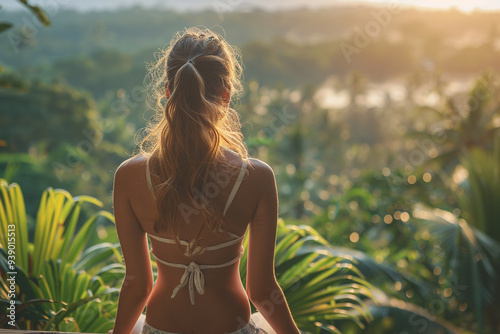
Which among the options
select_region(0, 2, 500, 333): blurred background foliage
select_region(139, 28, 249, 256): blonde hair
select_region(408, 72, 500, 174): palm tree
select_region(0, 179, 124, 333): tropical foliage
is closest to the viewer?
select_region(139, 28, 249, 256): blonde hair

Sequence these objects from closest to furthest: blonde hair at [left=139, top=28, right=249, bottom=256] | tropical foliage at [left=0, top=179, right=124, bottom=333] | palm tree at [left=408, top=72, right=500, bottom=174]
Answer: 1. blonde hair at [left=139, top=28, right=249, bottom=256]
2. tropical foliage at [left=0, top=179, right=124, bottom=333]
3. palm tree at [left=408, top=72, right=500, bottom=174]

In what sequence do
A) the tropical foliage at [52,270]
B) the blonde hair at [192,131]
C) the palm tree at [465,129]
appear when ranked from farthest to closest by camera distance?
the palm tree at [465,129] → the tropical foliage at [52,270] → the blonde hair at [192,131]

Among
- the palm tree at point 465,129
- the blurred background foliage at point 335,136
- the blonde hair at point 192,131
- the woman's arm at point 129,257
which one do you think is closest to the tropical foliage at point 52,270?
the blurred background foliage at point 335,136

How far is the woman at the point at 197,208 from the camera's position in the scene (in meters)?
0.98

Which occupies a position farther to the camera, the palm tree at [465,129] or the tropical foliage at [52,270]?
the palm tree at [465,129]

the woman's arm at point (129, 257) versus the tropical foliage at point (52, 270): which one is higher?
the woman's arm at point (129, 257)

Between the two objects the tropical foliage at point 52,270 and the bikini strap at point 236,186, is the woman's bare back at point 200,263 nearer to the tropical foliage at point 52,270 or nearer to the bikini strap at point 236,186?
the bikini strap at point 236,186

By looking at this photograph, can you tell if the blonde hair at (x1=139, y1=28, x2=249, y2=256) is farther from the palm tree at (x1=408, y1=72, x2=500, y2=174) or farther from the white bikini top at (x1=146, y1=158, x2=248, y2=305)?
the palm tree at (x1=408, y1=72, x2=500, y2=174)

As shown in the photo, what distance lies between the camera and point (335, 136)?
25.1 meters

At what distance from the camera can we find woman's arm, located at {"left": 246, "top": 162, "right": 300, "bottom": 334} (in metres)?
1.00

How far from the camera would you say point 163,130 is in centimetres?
102

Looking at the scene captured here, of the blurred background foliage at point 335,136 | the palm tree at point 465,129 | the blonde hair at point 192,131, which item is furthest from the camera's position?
the palm tree at point 465,129

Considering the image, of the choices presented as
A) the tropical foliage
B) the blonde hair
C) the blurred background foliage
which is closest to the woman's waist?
the blonde hair

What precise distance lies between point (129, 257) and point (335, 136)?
24651 millimetres
